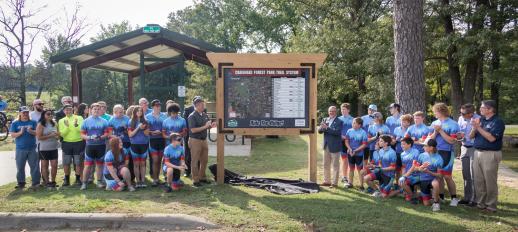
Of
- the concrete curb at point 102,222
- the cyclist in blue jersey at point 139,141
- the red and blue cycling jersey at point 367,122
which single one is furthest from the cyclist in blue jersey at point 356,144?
the cyclist in blue jersey at point 139,141

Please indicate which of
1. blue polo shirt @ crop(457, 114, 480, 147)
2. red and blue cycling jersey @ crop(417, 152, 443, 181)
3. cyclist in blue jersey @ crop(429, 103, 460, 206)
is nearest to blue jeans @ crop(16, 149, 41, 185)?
red and blue cycling jersey @ crop(417, 152, 443, 181)

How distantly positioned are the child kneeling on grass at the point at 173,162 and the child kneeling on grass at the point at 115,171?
2.21ft

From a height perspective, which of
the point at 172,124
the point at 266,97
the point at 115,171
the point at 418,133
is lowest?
the point at 115,171

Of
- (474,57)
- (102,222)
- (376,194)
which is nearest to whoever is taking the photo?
(102,222)

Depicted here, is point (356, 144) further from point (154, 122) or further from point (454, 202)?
point (154, 122)

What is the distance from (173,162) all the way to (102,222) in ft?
6.70

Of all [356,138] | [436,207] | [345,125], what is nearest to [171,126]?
[345,125]

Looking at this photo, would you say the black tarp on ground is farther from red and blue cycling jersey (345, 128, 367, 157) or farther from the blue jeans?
the blue jeans

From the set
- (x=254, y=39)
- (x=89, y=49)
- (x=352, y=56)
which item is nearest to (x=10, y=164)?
(x=89, y=49)

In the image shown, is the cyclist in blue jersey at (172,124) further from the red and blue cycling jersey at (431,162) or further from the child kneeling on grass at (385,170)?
the red and blue cycling jersey at (431,162)

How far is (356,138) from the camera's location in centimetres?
801

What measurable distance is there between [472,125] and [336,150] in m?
2.48

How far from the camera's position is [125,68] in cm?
1853

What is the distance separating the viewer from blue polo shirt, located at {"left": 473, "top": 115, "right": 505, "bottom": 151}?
6.43m
